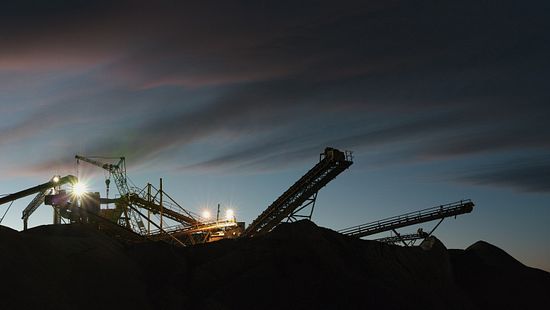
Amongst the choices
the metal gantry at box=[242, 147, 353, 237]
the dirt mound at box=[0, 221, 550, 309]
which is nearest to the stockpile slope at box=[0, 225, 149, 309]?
the dirt mound at box=[0, 221, 550, 309]

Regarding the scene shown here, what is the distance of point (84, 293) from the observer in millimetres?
22500

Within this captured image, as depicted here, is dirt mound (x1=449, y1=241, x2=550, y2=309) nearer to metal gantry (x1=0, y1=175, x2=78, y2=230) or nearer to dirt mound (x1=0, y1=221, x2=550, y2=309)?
dirt mound (x1=0, y1=221, x2=550, y2=309)

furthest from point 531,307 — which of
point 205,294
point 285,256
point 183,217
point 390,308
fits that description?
point 183,217

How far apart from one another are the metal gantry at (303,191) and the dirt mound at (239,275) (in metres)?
9.74

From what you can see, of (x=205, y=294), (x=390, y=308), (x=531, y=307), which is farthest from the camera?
(x=531, y=307)

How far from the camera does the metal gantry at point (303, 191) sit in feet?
129

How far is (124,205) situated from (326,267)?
1436 inches

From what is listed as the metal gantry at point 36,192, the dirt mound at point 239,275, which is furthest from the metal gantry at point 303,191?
the metal gantry at point 36,192

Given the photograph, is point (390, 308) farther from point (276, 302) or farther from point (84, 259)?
point (84, 259)

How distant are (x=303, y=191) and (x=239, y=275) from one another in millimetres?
16292

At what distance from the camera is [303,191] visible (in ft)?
137

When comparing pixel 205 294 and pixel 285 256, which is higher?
pixel 285 256

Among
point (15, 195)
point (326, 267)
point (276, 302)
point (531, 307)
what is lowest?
point (531, 307)

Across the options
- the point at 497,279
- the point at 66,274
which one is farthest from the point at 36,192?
the point at 497,279
